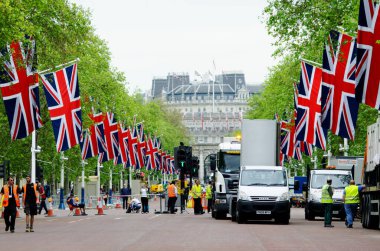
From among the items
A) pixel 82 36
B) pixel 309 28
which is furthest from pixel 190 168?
pixel 309 28

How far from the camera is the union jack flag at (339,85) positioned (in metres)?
38.2

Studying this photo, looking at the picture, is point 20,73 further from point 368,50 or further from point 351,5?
point 368,50

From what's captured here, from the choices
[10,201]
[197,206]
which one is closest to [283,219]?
[10,201]

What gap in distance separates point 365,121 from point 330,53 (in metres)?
16.8

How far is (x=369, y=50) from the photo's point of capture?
1169 inches

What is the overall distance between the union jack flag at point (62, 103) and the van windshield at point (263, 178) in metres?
8.22

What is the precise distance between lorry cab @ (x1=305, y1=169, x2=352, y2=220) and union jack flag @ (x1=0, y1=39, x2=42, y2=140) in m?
11.9

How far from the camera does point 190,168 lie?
5319cm

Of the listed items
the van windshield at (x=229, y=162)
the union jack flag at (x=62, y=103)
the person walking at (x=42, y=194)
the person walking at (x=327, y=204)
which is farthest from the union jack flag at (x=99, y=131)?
the person walking at (x=327, y=204)

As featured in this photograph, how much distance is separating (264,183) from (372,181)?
4982 mm

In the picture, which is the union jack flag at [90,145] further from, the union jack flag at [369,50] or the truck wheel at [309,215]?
the union jack flag at [369,50]

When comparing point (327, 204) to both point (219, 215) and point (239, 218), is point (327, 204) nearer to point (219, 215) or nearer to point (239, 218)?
point (239, 218)

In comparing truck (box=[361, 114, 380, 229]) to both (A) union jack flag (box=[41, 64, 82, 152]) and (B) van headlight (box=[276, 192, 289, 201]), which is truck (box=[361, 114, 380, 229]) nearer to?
(B) van headlight (box=[276, 192, 289, 201])

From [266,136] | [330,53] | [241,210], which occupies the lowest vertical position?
[241,210]
